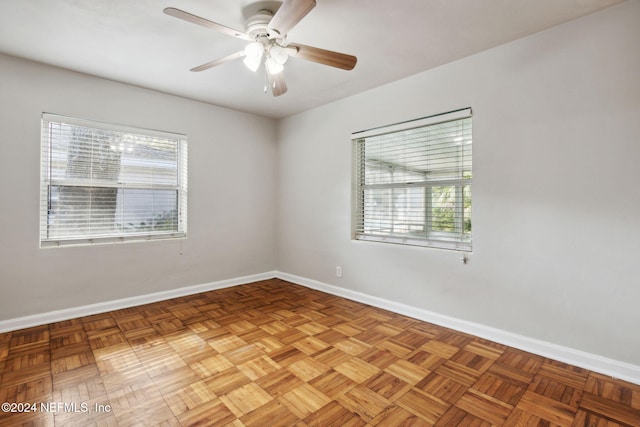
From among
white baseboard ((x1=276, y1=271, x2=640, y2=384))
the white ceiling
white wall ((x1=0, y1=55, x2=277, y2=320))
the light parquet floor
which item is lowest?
the light parquet floor

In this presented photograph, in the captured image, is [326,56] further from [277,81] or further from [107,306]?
[107,306]

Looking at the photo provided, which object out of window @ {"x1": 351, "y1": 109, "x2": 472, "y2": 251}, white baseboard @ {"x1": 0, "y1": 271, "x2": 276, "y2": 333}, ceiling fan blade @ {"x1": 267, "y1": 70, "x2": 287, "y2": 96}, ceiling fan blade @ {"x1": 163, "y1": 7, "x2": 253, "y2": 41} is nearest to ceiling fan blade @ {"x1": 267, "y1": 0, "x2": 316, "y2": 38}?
ceiling fan blade @ {"x1": 163, "y1": 7, "x2": 253, "y2": 41}

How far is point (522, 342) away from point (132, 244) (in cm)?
368

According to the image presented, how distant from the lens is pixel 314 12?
6.53ft

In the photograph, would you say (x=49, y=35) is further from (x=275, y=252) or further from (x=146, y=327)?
(x=275, y=252)

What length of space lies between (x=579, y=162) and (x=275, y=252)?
11.7 ft

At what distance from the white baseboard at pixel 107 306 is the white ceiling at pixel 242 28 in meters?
2.23

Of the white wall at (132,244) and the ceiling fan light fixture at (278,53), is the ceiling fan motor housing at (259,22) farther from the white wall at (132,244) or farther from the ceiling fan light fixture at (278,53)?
the white wall at (132,244)

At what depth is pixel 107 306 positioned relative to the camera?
3.09 meters

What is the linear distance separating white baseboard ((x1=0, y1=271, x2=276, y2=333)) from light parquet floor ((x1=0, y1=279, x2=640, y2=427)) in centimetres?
10

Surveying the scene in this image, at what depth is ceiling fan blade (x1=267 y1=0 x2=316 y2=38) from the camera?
1508mm

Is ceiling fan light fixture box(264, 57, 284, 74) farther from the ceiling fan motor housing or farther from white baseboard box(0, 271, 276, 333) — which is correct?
white baseboard box(0, 271, 276, 333)

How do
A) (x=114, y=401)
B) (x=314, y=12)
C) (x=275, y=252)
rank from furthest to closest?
1. (x=275, y=252)
2. (x=314, y=12)
3. (x=114, y=401)

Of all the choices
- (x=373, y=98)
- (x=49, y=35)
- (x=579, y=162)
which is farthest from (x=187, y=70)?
(x=579, y=162)
